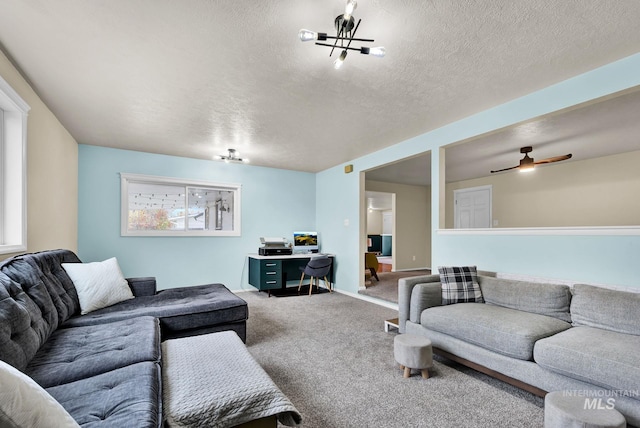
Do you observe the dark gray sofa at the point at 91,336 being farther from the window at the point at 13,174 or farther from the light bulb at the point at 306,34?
the light bulb at the point at 306,34

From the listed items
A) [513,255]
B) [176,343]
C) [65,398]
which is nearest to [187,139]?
[176,343]

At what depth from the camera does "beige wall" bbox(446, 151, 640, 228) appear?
4.71 m

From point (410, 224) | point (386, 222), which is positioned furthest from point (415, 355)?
point (386, 222)

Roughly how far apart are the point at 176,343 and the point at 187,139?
2989 mm

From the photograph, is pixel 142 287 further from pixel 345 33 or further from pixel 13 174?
pixel 345 33

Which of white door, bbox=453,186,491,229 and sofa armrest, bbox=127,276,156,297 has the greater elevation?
white door, bbox=453,186,491,229

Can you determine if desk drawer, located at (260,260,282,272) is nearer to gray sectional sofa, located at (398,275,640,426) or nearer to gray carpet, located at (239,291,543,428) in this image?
gray carpet, located at (239,291,543,428)

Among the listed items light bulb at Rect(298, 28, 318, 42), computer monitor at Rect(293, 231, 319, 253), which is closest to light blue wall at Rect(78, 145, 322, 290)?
computer monitor at Rect(293, 231, 319, 253)

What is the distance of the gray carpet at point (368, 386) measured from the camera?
5.68 feet

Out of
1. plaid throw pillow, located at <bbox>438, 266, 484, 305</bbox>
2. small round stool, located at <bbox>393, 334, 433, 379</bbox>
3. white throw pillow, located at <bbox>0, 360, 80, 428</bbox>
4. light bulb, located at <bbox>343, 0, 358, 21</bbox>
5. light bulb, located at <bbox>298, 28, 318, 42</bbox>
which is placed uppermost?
light bulb, located at <bbox>343, 0, 358, 21</bbox>

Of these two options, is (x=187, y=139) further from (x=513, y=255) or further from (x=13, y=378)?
(x=513, y=255)

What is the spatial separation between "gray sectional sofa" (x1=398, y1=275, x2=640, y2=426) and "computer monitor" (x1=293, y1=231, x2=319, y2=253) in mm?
3207

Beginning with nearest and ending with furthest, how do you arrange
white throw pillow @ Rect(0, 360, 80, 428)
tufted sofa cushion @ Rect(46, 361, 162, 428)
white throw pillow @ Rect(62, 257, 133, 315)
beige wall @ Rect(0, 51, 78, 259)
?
white throw pillow @ Rect(0, 360, 80, 428) < tufted sofa cushion @ Rect(46, 361, 162, 428) < white throw pillow @ Rect(62, 257, 133, 315) < beige wall @ Rect(0, 51, 78, 259)

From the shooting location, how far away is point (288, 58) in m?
2.19
